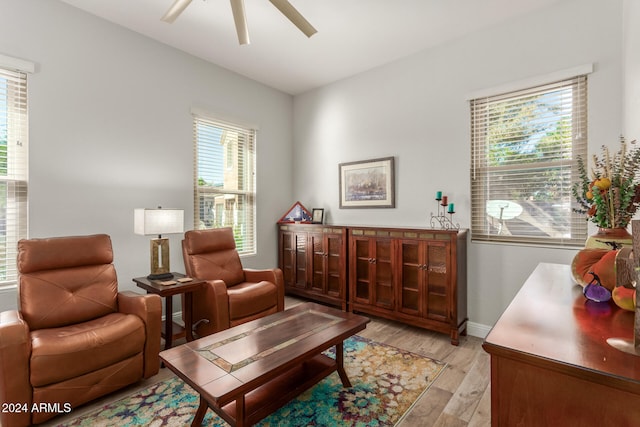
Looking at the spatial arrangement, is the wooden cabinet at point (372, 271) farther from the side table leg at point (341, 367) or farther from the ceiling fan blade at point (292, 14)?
the ceiling fan blade at point (292, 14)

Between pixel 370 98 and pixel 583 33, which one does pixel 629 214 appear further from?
pixel 370 98

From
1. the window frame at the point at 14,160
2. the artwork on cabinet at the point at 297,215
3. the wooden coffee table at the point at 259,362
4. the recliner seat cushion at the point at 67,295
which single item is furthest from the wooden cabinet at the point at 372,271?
the window frame at the point at 14,160

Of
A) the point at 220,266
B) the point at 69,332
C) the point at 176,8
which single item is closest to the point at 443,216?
the point at 220,266

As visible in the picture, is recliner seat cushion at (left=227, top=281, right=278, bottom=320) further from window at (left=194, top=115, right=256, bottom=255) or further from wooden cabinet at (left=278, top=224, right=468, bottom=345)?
window at (left=194, top=115, right=256, bottom=255)

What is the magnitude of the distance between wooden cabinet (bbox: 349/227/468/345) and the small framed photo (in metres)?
0.79

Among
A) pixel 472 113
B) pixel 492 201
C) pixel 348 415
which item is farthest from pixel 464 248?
pixel 348 415

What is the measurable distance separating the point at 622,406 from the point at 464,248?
2.51m

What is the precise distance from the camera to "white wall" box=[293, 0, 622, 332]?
8.11 feet

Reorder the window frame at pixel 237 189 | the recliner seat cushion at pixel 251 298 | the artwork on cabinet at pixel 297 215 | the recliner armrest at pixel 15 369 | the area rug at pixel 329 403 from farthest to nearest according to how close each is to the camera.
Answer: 1. the artwork on cabinet at pixel 297 215
2. the window frame at pixel 237 189
3. the recliner seat cushion at pixel 251 298
4. the area rug at pixel 329 403
5. the recliner armrest at pixel 15 369

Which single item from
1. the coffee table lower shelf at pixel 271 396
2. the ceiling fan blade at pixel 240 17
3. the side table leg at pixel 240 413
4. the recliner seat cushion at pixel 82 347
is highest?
the ceiling fan blade at pixel 240 17

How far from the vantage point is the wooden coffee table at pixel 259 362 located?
1441 millimetres

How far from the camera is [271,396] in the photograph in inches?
68.0

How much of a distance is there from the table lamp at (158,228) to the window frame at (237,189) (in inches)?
29.5

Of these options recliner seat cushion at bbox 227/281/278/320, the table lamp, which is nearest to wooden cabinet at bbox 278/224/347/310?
recliner seat cushion at bbox 227/281/278/320
